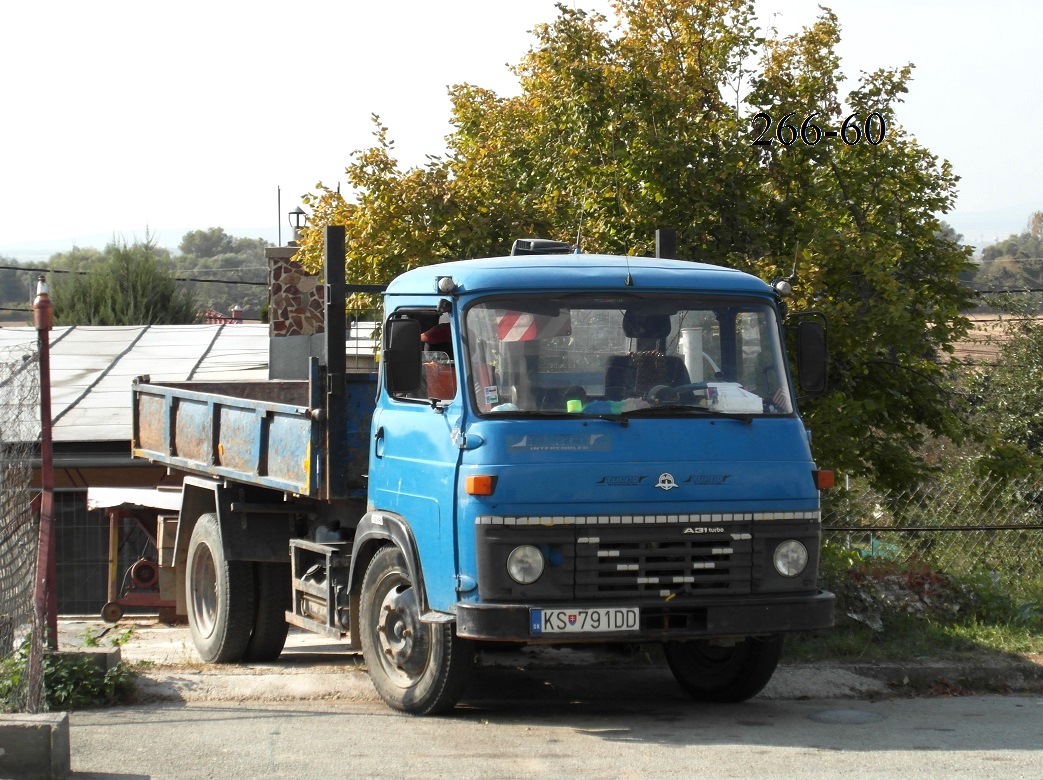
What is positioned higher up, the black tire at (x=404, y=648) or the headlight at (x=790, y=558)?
the headlight at (x=790, y=558)

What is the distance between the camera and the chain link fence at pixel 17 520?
700 centimetres

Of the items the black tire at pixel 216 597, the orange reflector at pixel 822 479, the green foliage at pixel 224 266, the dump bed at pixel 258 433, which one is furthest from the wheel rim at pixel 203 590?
the green foliage at pixel 224 266

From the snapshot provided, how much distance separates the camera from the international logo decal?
23.0 feet

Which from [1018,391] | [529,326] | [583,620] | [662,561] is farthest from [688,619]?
[1018,391]

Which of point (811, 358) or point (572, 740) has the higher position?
point (811, 358)

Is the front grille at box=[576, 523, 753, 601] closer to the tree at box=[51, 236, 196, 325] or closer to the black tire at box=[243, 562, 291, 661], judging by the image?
the black tire at box=[243, 562, 291, 661]

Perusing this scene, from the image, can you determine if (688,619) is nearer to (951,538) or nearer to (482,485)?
(482,485)

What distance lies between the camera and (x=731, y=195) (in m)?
15.6

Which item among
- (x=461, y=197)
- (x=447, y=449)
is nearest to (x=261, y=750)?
(x=447, y=449)

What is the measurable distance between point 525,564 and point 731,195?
375 inches

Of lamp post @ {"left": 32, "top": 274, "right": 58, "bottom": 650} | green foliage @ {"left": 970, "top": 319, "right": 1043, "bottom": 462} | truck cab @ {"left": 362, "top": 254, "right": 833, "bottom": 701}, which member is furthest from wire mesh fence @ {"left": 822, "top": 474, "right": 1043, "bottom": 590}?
green foliage @ {"left": 970, "top": 319, "right": 1043, "bottom": 462}

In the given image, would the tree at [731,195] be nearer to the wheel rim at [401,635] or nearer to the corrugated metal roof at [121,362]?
the corrugated metal roof at [121,362]

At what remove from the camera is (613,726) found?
24.2 feet

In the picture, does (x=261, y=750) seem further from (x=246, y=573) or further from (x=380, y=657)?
(x=246, y=573)
